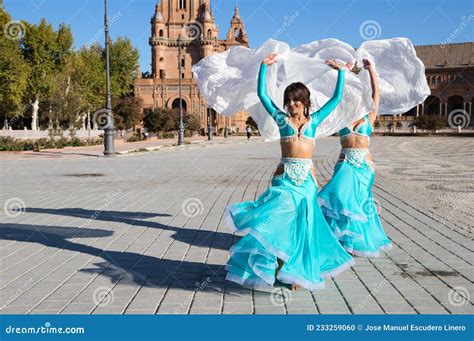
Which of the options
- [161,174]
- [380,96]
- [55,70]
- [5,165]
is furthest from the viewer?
[55,70]

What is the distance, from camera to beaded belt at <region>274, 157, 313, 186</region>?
16.7 feet

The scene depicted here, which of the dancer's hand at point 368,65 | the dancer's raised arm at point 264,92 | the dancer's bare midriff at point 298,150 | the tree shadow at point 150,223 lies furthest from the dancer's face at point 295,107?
the tree shadow at point 150,223

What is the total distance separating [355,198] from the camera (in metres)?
6.28

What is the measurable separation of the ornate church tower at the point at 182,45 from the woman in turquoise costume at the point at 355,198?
83.6 m

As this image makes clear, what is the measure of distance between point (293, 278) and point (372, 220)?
209 cm

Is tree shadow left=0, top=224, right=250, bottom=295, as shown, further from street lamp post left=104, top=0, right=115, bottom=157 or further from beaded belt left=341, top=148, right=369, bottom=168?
street lamp post left=104, top=0, right=115, bottom=157

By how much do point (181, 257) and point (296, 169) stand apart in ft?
7.00

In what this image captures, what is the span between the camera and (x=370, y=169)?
263 inches

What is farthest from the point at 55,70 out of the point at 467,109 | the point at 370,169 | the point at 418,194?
the point at 467,109

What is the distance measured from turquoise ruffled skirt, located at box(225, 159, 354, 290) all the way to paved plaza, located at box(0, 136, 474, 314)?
0.23 m

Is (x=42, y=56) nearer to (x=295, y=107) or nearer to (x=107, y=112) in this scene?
(x=107, y=112)

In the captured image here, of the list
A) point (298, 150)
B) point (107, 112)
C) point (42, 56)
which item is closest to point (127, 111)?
point (42, 56)

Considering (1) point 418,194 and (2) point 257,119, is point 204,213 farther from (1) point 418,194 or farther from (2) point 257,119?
(1) point 418,194

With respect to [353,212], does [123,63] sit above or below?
above
